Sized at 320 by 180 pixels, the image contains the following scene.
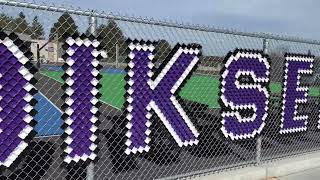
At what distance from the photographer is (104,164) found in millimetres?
6387

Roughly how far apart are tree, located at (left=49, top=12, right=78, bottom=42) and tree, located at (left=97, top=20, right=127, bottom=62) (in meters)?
0.31

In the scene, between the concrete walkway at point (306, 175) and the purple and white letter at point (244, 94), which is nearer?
the purple and white letter at point (244, 94)

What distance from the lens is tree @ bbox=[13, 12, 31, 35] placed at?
4048mm

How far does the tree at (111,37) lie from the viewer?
4629mm

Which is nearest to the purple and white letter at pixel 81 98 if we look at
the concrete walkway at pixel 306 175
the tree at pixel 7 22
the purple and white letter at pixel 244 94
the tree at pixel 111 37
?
the tree at pixel 111 37

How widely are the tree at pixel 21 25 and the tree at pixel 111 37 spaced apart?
768mm

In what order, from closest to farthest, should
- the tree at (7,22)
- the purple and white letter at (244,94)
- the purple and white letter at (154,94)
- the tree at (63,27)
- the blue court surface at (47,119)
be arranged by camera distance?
the tree at (7,22)
the tree at (63,27)
the purple and white letter at (154,94)
the purple and white letter at (244,94)
the blue court surface at (47,119)

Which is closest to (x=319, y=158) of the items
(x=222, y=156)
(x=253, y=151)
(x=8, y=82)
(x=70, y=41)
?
(x=253, y=151)

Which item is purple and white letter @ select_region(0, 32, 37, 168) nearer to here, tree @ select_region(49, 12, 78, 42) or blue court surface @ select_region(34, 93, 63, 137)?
tree @ select_region(49, 12, 78, 42)

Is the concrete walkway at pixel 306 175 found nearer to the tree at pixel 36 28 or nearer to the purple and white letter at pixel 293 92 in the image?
the purple and white letter at pixel 293 92

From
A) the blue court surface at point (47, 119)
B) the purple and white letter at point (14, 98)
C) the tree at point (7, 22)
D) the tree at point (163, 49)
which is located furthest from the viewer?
the blue court surface at point (47, 119)

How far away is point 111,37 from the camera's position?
4738mm

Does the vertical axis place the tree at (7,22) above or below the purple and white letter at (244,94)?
below

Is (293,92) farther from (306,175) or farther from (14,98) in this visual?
(14,98)
